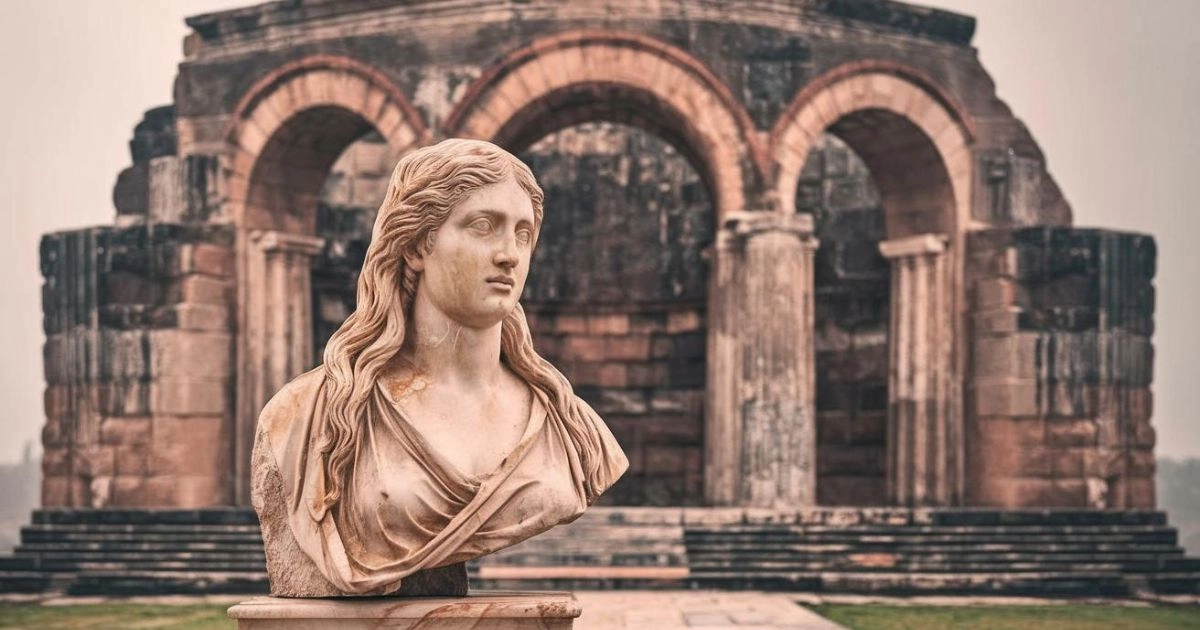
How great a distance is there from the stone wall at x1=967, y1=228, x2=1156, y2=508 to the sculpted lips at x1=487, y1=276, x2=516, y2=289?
14.5 metres

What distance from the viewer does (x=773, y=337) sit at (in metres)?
18.7

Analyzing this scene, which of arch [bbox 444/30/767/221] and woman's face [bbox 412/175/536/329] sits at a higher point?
arch [bbox 444/30/767/221]

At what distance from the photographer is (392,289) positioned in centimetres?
562

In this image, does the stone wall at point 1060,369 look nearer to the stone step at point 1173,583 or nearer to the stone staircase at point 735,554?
the stone staircase at point 735,554

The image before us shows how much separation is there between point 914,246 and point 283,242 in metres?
6.58

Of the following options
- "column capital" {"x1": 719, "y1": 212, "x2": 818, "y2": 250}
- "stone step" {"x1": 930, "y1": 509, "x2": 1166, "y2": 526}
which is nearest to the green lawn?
"stone step" {"x1": 930, "y1": 509, "x2": 1166, "y2": 526}

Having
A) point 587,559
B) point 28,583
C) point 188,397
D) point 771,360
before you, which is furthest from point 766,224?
point 28,583

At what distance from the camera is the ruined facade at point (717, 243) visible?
18797mm

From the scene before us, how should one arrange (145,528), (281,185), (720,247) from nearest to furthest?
(145,528) < (720,247) < (281,185)

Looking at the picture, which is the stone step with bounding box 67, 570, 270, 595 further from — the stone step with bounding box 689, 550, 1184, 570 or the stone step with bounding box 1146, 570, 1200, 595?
the stone step with bounding box 1146, 570, 1200, 595

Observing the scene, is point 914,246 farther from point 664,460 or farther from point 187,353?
point 187,353

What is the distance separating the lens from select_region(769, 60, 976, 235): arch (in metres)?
18.9

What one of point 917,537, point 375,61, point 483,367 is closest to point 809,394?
point 917,537

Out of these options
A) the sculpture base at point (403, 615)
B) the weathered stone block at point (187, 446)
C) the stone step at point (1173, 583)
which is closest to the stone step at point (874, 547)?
the stone step at point (1173, 583)
